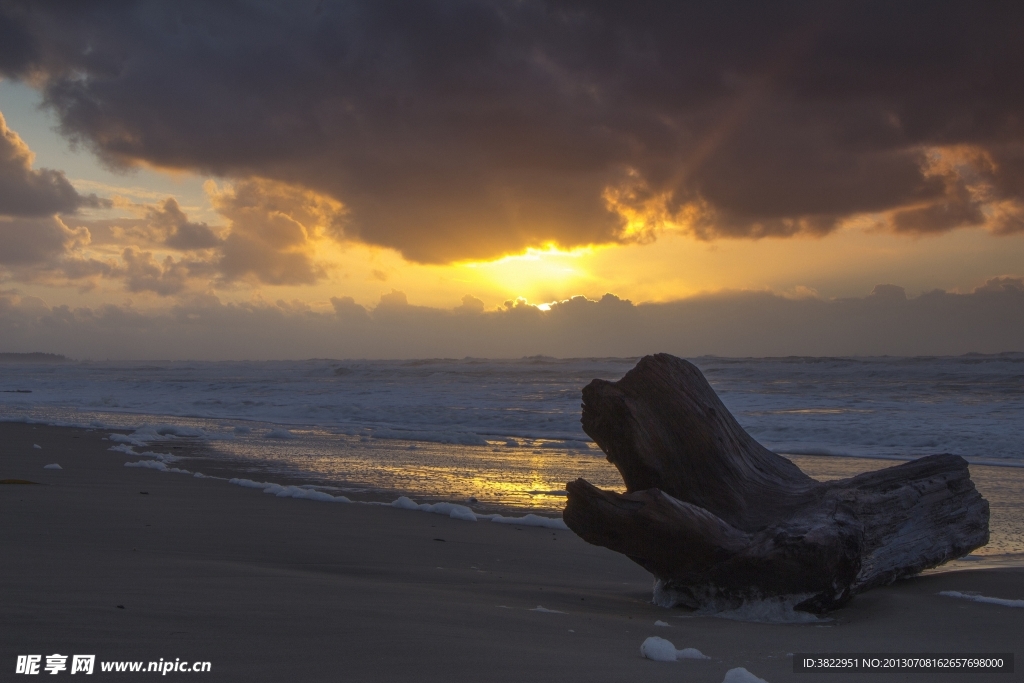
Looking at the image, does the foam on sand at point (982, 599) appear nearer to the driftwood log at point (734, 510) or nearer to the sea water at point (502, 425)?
the driftwood log at point (734, 510)

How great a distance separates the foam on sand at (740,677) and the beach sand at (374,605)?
0.07m

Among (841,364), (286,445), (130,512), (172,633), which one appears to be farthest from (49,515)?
(841,364)

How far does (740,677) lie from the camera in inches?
94.0

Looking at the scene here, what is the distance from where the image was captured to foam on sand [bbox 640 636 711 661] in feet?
8.66

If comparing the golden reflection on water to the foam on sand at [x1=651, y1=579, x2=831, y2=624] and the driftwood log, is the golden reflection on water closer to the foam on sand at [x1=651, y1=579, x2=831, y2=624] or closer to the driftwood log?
the driftwood log

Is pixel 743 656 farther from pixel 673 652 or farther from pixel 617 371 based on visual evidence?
pixel 617 371

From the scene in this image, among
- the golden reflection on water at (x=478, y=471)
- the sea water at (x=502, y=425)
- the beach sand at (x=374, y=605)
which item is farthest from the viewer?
the sea water at (x=502, y=425)

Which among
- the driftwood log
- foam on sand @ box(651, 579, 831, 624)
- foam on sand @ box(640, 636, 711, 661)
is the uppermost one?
the driftwood log

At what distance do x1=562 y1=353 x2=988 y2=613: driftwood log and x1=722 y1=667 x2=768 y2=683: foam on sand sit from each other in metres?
1.10

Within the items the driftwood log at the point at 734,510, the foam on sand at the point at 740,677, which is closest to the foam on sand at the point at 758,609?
the driftwood log at the point at 734,510

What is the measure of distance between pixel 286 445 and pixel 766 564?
352 inches

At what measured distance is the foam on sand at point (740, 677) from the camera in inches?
93.6

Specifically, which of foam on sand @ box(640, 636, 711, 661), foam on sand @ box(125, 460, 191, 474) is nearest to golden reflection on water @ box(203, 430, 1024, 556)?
foam on sand @ box(125, 460, 191, 474)

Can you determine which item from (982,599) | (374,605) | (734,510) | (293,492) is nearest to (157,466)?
(293,492)
